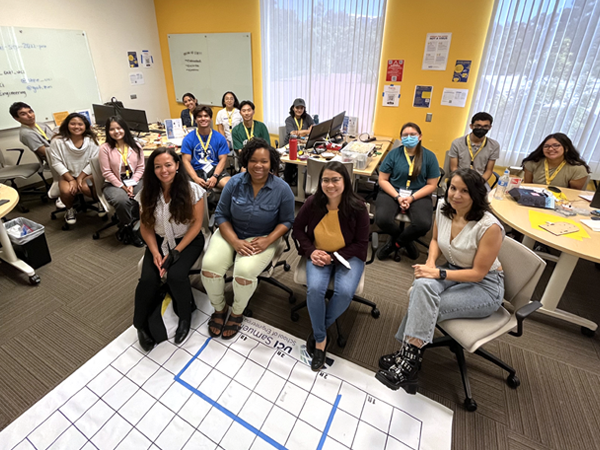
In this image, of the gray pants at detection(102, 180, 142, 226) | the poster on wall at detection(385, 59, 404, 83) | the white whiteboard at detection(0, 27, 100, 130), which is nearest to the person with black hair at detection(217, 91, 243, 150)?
the gray pants at detection(102, 180, 142, 226)

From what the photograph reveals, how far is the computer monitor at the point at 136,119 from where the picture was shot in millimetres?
4069

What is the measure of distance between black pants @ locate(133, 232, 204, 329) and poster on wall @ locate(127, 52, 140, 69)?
Result: 15.2 feet

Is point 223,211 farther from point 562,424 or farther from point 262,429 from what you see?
point 562,424

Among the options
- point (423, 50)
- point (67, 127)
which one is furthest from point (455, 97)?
point (67, 127)

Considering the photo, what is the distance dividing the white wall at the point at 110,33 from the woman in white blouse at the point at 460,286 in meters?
5.29

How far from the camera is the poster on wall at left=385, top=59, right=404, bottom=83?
4.08 metres

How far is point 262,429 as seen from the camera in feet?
5.19

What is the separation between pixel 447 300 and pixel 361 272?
0.52 meters

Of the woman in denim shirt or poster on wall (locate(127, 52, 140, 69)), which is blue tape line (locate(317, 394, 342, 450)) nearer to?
the woman in denim shirt

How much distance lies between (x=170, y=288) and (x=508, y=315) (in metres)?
2.01

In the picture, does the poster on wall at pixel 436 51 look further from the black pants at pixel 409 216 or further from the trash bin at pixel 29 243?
the trash bin at pixel 29 243

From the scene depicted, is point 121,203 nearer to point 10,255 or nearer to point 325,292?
point 10,255

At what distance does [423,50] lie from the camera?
3.89m

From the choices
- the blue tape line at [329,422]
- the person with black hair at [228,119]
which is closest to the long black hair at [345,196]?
the blue tape line at [329,422]
